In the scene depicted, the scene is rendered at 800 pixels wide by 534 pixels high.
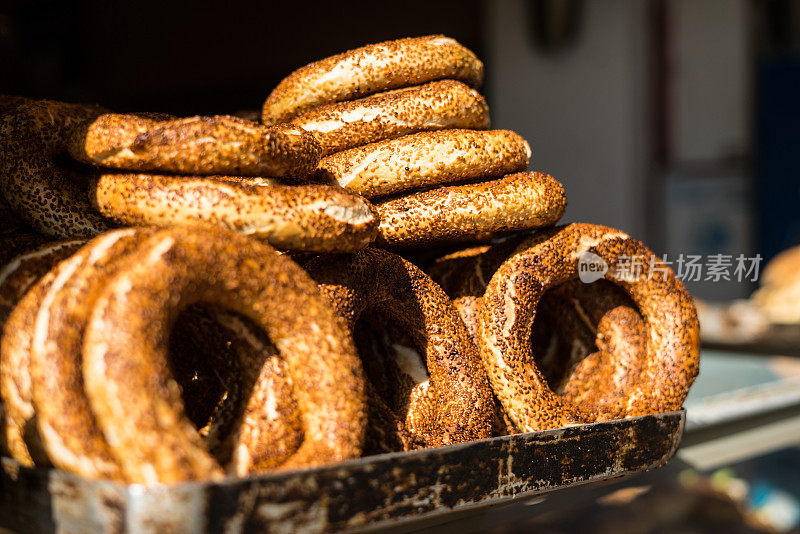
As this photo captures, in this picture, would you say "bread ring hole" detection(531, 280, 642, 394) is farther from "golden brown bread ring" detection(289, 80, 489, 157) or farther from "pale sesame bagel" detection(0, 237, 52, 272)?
"pale sesame bagel" detection(0, 237, 52, 272)

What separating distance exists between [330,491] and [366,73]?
33.6 inches

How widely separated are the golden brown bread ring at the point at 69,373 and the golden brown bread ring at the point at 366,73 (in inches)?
25.1

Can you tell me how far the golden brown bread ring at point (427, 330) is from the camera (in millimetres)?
1137

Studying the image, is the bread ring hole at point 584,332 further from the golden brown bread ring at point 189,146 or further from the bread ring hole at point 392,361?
the golden brown bread ring at point 189,146

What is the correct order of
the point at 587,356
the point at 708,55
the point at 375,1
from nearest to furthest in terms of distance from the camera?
the point at 587,356 → the point at 375,1 → the point at 708,55

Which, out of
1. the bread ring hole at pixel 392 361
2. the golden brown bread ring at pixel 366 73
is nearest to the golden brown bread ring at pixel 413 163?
the golden brown bread ring at pixel 366 73

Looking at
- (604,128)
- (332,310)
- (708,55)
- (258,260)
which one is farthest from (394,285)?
(708,55)

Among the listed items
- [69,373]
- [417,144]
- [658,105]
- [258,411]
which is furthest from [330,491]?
[658,105]

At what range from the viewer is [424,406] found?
1.27 metres

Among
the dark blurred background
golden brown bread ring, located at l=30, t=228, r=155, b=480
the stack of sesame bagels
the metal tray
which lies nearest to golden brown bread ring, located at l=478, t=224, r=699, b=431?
the stack of sesame bagels

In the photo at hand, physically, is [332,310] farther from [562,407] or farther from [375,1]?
[375,1]

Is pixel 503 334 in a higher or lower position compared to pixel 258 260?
lower

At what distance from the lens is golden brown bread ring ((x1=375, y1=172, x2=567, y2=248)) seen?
1.30m

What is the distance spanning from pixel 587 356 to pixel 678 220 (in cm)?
465
